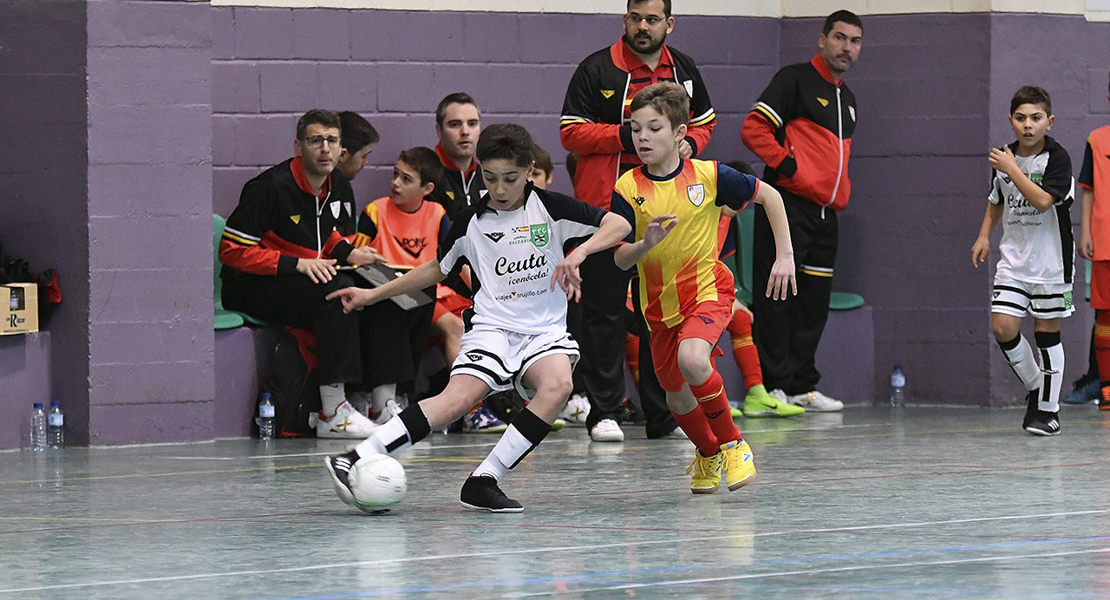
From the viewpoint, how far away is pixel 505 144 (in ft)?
23.6

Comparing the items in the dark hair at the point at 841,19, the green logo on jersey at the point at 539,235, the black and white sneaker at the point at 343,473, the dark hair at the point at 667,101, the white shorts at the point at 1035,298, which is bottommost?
the black and white sneaker at the point at 343,473

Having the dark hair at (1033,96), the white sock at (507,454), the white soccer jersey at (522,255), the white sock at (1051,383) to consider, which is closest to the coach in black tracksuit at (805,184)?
the dark hair at (1033,96)

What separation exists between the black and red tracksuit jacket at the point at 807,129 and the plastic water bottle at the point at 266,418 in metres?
3.56

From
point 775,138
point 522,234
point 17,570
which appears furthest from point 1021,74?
point 17,570

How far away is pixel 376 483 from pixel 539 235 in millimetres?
1230

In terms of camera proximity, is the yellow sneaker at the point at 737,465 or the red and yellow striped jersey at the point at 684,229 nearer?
the yellow sneaker at the point at 737,465

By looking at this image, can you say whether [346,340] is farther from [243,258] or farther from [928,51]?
[928,51]

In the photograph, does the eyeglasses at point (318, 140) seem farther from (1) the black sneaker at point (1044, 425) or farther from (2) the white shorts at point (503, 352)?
(1) the black sneaker at point (1044, 425)

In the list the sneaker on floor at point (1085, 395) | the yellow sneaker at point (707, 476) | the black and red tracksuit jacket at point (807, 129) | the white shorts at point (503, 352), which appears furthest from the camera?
the sneaker on floor at point (1085, 395)

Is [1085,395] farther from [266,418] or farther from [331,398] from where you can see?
[266,418]

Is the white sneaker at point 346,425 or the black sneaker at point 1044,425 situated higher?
the black sneaker at point 1044,425

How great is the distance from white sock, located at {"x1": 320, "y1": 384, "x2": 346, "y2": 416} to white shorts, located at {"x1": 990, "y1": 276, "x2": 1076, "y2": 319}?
371 cm

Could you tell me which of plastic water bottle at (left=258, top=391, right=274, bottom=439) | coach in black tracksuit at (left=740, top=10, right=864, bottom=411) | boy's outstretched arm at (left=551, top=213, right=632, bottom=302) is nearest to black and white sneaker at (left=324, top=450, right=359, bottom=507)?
boy's outstretched arm at (left=551, top=213, right=632, bottom=302)

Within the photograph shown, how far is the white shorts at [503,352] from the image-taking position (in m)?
7.18
